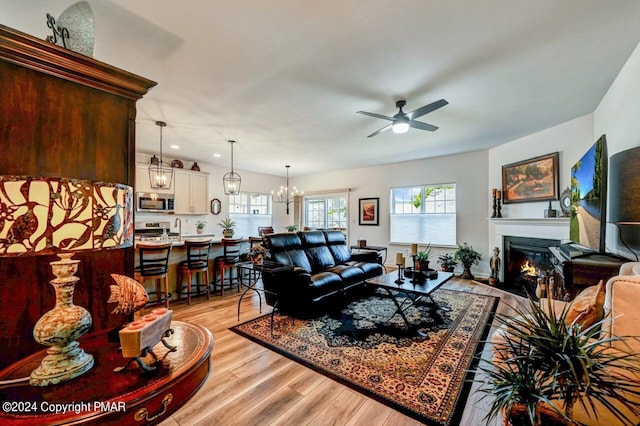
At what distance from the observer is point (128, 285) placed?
1047 millimetres

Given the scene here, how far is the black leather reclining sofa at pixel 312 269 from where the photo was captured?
10.3 ft

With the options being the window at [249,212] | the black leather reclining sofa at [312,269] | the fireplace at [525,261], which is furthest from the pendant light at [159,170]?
the fireplace at [525,261]

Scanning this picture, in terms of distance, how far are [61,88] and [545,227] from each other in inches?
218

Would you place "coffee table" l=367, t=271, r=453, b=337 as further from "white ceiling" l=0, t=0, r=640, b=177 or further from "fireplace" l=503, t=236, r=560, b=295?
"white ceiling" l=0, t=0, r=640, b=177

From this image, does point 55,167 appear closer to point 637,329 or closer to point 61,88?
point 61,88

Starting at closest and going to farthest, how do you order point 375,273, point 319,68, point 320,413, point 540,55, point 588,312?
point 588,312
point 320,413
point 540,55
point 319,68
point 375,273

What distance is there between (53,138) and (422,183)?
6119mm

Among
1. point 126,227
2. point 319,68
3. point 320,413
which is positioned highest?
point 319,68

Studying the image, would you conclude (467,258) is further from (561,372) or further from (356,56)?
(561,372)

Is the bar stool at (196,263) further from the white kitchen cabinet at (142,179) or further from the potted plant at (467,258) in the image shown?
the potted plant at (467,258)

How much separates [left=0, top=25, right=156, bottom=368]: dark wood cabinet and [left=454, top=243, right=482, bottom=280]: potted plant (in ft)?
18.3

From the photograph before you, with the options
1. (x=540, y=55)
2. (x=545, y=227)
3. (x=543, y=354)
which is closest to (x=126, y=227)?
(x=543, y=354)

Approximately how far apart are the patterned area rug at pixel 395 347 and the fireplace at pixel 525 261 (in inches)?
33.8

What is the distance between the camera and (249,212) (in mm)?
7672
